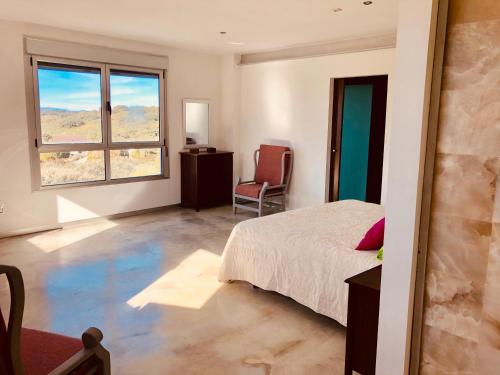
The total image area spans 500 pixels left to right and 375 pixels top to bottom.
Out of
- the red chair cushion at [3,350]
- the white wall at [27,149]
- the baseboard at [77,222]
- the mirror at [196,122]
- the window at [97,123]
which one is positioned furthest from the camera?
the mirror at [196,122]

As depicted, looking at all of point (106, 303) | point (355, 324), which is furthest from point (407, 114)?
point (106, 303)

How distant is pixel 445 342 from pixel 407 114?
0.75 meters

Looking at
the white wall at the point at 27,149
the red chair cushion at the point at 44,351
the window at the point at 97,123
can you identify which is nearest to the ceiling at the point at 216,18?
the white wall at the point at 27,149

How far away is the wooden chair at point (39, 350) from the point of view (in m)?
1.09

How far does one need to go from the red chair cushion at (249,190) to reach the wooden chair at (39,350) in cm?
384

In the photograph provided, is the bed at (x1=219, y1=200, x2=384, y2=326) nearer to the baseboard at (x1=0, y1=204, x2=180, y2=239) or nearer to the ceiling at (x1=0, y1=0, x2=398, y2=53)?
the ceiling at (x1=0, y1=0, x2=398, y2=53)

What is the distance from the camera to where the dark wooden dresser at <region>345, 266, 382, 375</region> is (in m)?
1.68

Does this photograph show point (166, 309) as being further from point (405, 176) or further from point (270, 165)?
point (270, 165)

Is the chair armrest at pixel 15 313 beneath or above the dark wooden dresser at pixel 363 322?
above

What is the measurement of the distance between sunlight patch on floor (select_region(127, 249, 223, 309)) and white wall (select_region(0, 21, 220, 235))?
6.58 ft

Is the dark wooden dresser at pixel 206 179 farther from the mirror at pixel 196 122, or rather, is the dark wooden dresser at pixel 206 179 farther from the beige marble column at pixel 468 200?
the beige marble column at pixel 468 200

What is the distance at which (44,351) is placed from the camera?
162 cm

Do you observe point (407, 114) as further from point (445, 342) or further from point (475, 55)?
point (445, 342)

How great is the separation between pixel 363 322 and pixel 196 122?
16.7 feet
